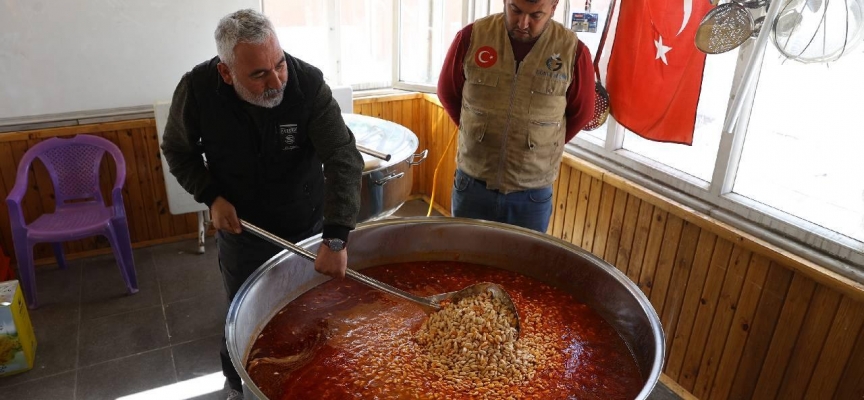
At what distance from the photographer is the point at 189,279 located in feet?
11.4

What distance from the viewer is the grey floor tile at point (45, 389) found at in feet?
8.19

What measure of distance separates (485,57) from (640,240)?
1.18 metres

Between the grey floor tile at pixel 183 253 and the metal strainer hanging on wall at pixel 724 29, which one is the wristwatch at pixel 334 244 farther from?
the grey floor tile at pixel 183 253

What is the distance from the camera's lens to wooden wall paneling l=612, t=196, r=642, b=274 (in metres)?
2.70

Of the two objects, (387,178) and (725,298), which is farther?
(387,178)

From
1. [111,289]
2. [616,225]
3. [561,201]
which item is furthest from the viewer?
[111,289]

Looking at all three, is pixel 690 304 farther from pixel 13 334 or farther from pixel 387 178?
pixel 13 334

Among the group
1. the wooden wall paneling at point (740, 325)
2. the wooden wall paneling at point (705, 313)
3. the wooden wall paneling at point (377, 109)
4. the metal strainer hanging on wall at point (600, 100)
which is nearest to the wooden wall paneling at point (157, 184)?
the wooden wall paneling at point (377, 109)

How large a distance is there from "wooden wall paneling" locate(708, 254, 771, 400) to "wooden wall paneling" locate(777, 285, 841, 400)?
185 millimetres

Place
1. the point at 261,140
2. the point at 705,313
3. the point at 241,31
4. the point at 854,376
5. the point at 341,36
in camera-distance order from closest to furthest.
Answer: the point at 241,31 → the point at 261,140 → the point at 854,376 → the point at 705,313 → the point at 341,36

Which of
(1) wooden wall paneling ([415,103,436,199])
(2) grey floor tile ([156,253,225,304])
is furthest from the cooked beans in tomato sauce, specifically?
(1) wooden wall paneling ([415,103,436,199])

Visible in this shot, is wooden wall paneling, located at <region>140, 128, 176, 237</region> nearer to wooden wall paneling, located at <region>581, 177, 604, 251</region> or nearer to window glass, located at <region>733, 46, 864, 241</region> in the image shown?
wooden wall paneling, located at <region>581, 177, 604, 251</region>

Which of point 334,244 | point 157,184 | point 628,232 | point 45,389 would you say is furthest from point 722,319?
point 157,184

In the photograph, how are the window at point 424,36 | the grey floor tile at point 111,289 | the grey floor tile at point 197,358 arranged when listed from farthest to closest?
the window at point 424,36, the grey floor tile at point 111,289, the grey floor tile at point 197,358
